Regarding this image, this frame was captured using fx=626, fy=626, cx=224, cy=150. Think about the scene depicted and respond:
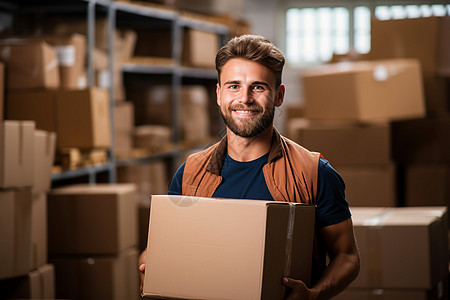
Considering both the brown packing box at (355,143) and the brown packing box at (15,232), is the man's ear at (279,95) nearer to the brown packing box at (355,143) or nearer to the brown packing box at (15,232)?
the brown packing box at (15,232)

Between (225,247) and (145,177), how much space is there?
4452 mm

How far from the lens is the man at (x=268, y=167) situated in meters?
1.90

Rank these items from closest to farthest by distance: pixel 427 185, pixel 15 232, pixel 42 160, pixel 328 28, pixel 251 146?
pixel 251 146
pixel 15 232
pixel 42 160
pixel 427 185
pixel 328 28

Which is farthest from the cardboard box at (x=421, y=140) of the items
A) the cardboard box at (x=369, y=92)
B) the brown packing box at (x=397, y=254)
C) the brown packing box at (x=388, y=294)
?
the brown packing box at (x=388, y=294)

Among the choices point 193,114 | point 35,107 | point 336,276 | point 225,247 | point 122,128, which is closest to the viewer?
point 225,247

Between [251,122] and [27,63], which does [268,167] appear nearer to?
[251,122]

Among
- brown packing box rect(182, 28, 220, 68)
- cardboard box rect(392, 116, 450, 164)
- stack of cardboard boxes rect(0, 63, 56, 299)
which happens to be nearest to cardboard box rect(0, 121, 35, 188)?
stack of cardboard boxes rect(0, 63, 56, 299)

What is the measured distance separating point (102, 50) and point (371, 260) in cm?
328

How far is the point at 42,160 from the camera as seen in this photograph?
11.8 ft

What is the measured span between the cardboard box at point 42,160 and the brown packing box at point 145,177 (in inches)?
81.6

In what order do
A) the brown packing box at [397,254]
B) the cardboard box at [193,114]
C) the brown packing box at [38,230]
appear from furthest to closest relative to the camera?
the cardboard box at [193,114], the brown packing box at [38,230], the brown packing box at [397,254]

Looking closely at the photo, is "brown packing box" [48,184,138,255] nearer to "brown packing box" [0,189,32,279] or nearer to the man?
"brown packing box" [0,189,32,279]

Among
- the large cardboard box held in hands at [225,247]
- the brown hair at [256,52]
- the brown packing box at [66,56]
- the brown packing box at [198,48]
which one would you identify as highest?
the brown packing box at [198,48]

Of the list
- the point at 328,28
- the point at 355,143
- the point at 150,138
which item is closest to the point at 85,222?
the point at 355,143
